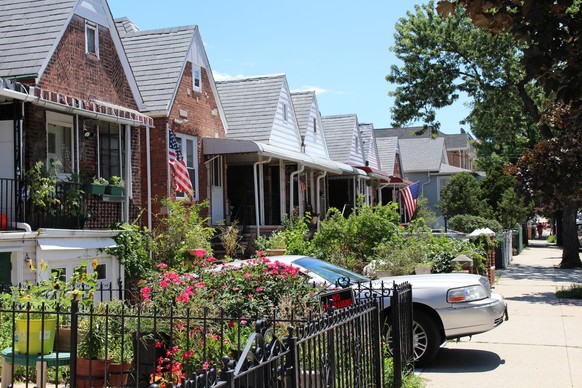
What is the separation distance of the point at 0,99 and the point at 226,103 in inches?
542

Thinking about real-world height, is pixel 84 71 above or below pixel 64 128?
above

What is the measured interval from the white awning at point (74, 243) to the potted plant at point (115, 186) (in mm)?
1048

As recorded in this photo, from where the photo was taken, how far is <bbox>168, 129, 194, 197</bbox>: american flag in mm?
17641

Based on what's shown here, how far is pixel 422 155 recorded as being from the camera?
5341 cm

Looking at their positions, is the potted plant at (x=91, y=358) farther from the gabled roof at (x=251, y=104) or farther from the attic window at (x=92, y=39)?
the gabled roof at (x=251, y=104)

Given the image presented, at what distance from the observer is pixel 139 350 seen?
22.0ft

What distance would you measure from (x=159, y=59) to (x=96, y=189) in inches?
279

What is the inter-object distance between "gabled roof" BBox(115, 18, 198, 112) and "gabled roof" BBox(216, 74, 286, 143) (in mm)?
4570

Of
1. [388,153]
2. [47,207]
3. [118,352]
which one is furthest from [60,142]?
[388,153]

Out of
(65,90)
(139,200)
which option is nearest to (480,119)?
(139,200)

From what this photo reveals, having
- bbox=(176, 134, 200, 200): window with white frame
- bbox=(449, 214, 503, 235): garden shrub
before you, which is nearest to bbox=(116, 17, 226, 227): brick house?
bbox=(176, 134, 200, 200): window with white frame

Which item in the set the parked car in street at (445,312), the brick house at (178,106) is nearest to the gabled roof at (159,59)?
the brick house at (178,106)

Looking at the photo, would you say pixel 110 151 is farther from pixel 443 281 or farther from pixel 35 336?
pixel 35 336

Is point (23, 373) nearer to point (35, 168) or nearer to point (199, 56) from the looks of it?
point (35, 168)
